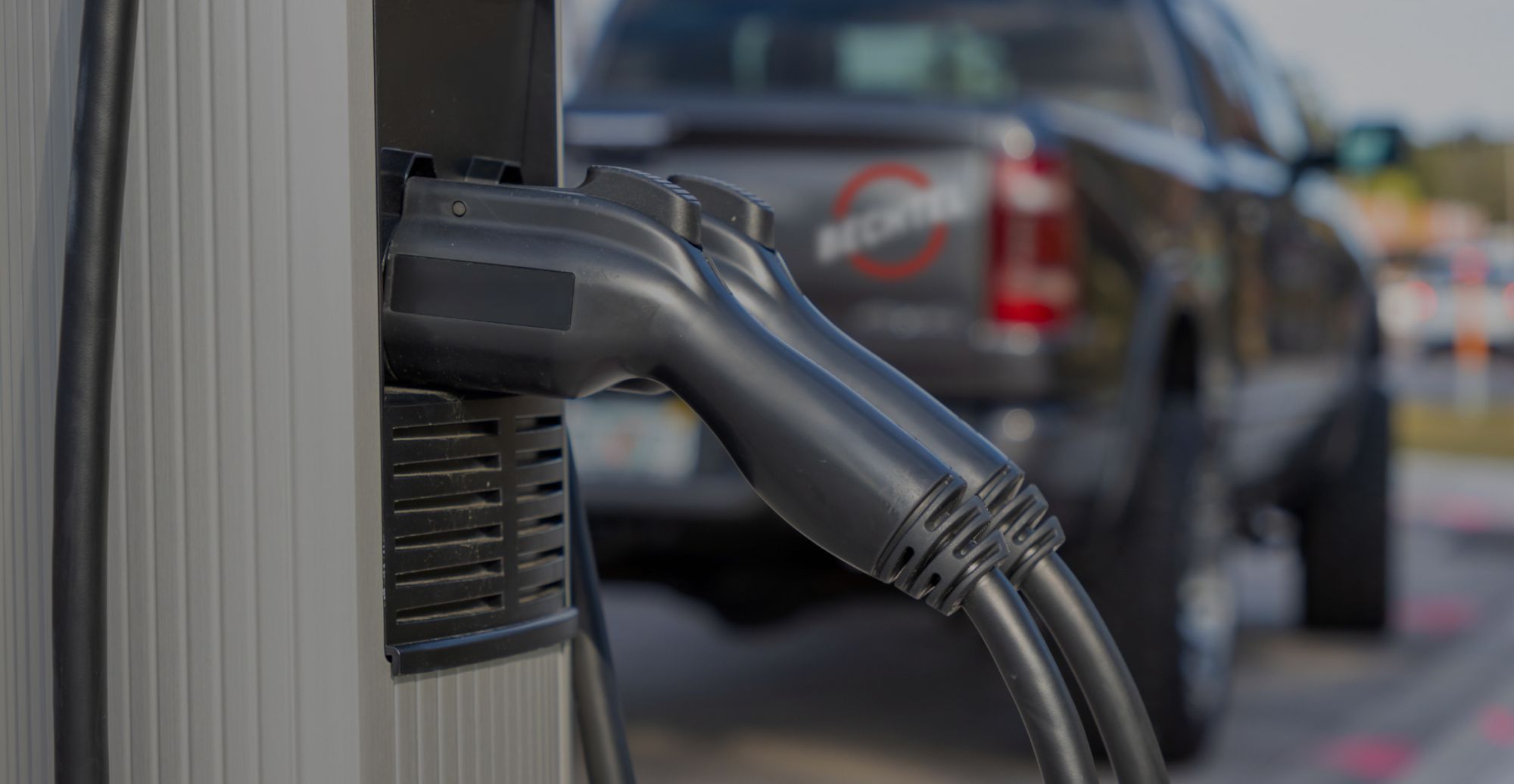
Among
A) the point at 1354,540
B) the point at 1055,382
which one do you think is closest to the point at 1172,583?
the point at 1055,382

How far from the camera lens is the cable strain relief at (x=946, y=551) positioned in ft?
2.74

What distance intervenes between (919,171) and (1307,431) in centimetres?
236

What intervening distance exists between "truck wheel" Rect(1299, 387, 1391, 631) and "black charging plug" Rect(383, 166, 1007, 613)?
5.05 m

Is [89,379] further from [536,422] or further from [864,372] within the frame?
[864,372]

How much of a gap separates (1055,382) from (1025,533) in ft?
8.15

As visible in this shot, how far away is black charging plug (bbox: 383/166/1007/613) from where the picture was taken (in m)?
0.83

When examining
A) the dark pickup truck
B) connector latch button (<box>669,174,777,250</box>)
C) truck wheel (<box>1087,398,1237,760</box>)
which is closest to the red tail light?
the dark pickup truck

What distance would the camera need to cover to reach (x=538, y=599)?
3.14 ft

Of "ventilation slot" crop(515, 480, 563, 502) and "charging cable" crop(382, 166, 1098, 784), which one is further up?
"charging cable" crop(382, 166, 1098, 784)

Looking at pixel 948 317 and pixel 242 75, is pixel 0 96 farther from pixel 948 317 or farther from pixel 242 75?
pixel 948 317

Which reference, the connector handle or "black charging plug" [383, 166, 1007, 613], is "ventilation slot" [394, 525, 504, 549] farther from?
the connector handle

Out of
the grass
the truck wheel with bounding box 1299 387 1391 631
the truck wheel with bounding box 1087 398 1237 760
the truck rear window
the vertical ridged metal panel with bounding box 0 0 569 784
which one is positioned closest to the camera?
the vertical ridged metal panel with bounding box 0 0 569 784

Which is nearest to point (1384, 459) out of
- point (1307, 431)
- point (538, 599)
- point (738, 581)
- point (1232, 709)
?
point (1307, 431)

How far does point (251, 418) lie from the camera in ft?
2.70
